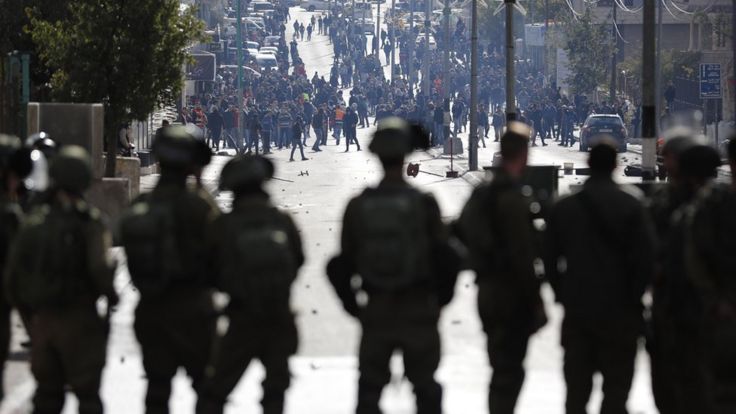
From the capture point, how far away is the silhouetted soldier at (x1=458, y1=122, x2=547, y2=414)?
9.82m

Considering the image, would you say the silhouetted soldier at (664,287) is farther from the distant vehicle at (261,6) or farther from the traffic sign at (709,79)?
the distant vehicle at (261,6)

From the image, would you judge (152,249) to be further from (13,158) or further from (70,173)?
(13,158)

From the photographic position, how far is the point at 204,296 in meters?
9.81

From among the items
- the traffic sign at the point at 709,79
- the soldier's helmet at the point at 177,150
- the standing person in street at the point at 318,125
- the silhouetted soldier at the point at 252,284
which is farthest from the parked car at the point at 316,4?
the silhouetted soldier at the point at 252,284

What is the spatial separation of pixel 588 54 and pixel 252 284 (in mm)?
71439

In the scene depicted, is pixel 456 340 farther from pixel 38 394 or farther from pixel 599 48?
pixel 599 48

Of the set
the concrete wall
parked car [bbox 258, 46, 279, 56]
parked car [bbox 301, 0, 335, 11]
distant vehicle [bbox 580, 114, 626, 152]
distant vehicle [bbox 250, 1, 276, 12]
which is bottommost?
the concrete wall

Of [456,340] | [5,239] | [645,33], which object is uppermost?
[645,33]

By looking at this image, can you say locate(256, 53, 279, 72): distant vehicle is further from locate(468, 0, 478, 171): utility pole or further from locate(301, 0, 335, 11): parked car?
locate(468, 0, 478, 171): utility pole

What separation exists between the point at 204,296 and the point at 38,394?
38.5 inches

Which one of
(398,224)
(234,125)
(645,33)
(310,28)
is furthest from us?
(310,28)

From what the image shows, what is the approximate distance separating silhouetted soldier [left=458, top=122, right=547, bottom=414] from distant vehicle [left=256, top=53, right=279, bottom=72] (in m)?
93.2

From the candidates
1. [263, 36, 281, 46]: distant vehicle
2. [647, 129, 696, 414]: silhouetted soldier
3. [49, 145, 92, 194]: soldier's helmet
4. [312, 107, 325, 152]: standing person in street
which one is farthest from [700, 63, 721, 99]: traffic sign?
[263, 36, 281, 46]: distant vehicle

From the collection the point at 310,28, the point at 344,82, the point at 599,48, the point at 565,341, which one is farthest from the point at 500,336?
the point at 310,28
